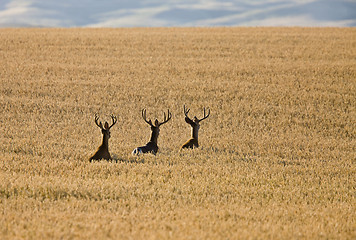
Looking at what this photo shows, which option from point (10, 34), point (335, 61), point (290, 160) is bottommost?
point (290, 160)

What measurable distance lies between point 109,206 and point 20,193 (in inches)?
57.3

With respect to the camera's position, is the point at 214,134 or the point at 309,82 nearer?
the point at 214,134

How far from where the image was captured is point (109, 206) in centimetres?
641

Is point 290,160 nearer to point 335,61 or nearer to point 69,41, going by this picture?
point 335,61

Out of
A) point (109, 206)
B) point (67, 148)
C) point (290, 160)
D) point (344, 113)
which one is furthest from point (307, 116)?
point (109, 206)

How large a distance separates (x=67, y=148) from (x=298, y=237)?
22.2 ft

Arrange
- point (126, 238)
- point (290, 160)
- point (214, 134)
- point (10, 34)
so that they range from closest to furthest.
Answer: point (126, 238)
point (290, 160)
point (214, 134)
point (10, 34)

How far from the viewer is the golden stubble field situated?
5.93 metres

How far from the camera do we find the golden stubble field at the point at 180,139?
593cm

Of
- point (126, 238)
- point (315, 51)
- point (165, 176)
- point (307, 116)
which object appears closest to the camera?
point (126, 238)

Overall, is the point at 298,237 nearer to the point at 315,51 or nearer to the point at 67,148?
the point at 67,148

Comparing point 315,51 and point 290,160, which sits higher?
point 315,51

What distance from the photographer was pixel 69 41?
106 ft

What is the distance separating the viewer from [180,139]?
12945 mm
